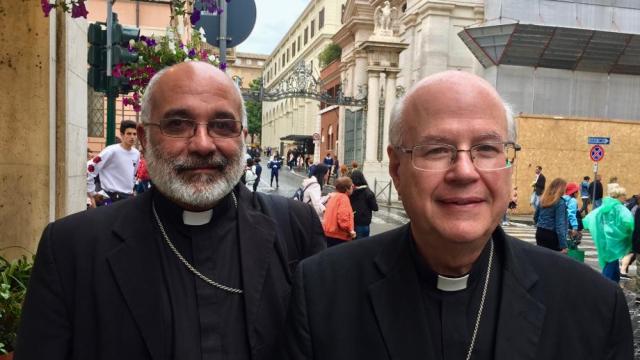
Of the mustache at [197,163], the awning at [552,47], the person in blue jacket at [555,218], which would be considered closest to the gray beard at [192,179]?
the mustache at [197,163]

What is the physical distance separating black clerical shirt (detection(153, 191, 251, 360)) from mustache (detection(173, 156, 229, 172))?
0.19 meters

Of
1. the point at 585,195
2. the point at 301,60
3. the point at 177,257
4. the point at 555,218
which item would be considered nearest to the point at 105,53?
the point at 177,257

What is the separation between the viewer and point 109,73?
5.80 m

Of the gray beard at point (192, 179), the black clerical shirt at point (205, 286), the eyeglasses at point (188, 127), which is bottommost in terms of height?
the black clerical shirt at point (205, 286)

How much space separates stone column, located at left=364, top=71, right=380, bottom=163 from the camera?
78.9 feet

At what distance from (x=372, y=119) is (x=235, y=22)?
736 inches

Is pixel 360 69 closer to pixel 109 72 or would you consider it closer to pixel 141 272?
pixel 109 72

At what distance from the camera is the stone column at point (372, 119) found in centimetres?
2406

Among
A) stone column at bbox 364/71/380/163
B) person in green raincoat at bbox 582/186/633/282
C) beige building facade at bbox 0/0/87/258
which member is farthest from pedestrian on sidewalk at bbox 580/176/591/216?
beige building facade at bbox 0/0/87/258

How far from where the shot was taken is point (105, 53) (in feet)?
20.6

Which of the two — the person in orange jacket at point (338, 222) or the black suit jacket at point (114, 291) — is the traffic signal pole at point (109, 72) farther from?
the black suit jacket at point (114, 291)

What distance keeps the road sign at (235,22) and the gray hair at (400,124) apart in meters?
4.39

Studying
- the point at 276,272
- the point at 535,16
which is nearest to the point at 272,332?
the point at 276,272

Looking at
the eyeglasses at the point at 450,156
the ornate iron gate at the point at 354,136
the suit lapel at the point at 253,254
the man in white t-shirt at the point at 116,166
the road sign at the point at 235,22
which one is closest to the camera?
the eyeglasses at the point at 450,156
